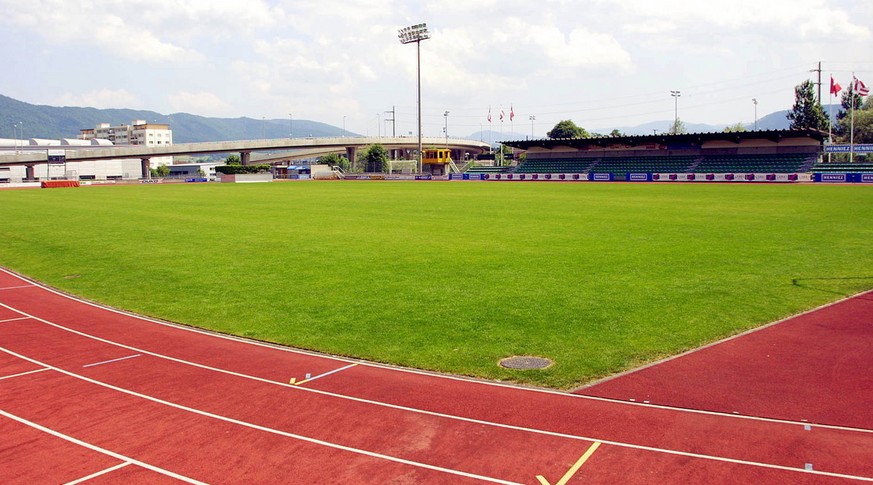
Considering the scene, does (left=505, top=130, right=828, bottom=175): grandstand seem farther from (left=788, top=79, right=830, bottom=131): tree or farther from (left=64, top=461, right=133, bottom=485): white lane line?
(left=64, top=461, right=133, bottom=485): white lane line

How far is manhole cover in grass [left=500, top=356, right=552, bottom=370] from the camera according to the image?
35.9 ft

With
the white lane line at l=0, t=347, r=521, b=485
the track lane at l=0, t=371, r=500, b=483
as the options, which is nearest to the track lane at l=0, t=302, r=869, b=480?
the white lane line at l=0, t=347, r=521, b=485

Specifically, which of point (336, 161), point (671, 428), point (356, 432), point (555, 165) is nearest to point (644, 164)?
point (555, 165)

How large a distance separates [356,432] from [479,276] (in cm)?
1037

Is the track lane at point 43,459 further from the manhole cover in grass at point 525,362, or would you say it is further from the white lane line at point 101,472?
the manhole cover in grass at point 525,362

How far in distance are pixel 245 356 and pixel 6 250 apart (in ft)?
73.6

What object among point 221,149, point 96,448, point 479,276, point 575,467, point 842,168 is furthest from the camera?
point 221,149

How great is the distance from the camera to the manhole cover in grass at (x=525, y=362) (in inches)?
431

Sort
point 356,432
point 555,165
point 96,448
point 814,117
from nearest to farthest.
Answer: point 96,448, point 356,432, point 555,165, point 814,117

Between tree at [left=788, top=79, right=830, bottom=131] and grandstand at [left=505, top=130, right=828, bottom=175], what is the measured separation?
1777 inches

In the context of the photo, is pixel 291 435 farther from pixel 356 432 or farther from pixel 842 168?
pixel 842 168

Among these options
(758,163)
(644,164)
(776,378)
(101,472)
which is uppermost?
(644,164)

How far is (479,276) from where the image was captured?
729 inches

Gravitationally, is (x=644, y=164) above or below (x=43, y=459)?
above
